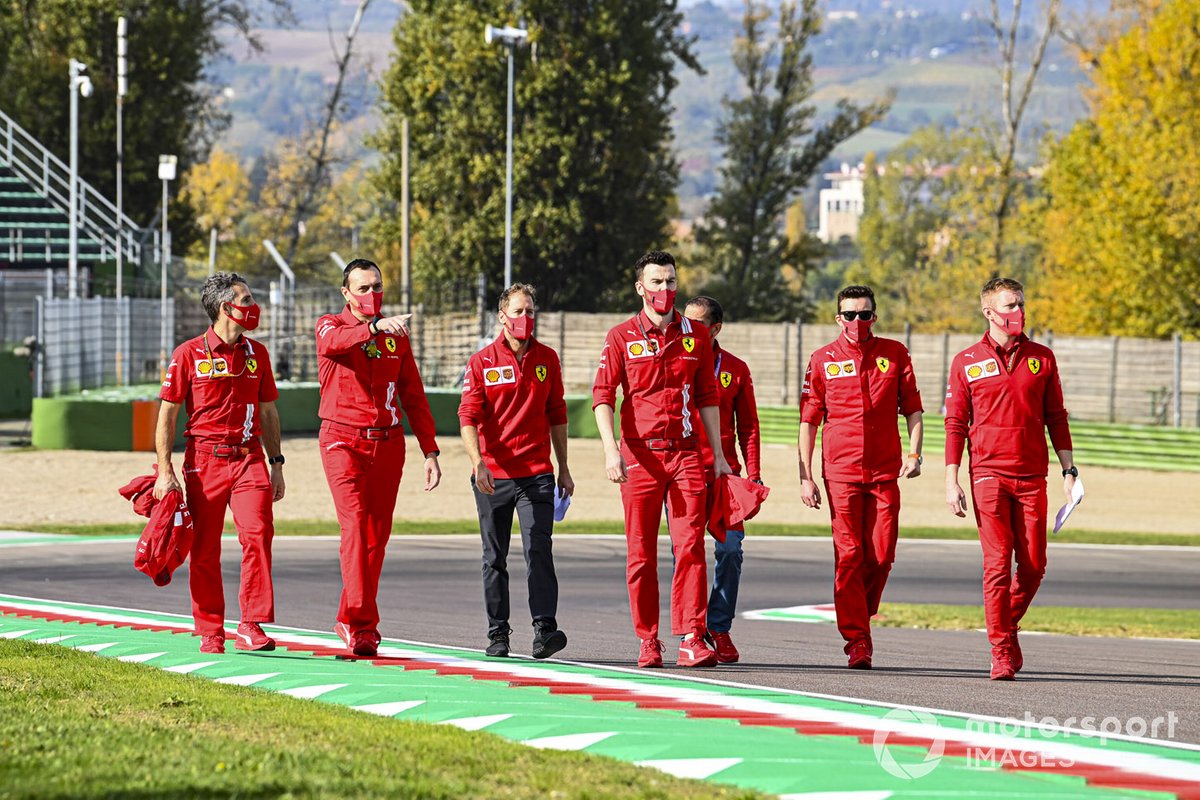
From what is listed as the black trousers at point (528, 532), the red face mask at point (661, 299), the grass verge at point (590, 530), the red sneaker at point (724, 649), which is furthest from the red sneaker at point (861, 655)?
the grass verge at point (590, 530)

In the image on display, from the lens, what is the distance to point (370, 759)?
6.27 meters

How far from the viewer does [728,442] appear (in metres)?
10.6

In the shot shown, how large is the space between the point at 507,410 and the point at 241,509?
150cm

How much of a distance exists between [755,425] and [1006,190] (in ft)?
148

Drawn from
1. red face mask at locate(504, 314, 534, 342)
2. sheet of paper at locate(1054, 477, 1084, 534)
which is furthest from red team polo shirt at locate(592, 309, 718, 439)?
sheet of paper at locate(1054, 477, 1084, 534)

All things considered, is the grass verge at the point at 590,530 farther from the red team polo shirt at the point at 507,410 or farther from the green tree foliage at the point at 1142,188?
the green tree foliage at the point at 1142,188

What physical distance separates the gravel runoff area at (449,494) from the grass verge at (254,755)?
45.7 ft

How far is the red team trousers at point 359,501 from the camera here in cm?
942

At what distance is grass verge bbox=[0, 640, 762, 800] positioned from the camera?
5.78 meters

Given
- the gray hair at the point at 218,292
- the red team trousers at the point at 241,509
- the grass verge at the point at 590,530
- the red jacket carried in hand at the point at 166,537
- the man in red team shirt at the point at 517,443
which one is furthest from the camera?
the grass verge at the point at 590,530

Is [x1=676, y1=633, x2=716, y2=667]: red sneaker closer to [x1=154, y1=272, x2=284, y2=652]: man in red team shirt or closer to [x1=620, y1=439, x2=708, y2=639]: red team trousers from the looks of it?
[x1=620, y1=439, x2=708, y2=639]: red team trousers

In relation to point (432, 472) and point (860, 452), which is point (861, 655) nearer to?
point (860, 452)

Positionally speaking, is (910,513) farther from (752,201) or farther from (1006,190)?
(752,201)

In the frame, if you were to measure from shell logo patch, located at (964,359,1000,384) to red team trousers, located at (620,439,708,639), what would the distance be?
1606mm
